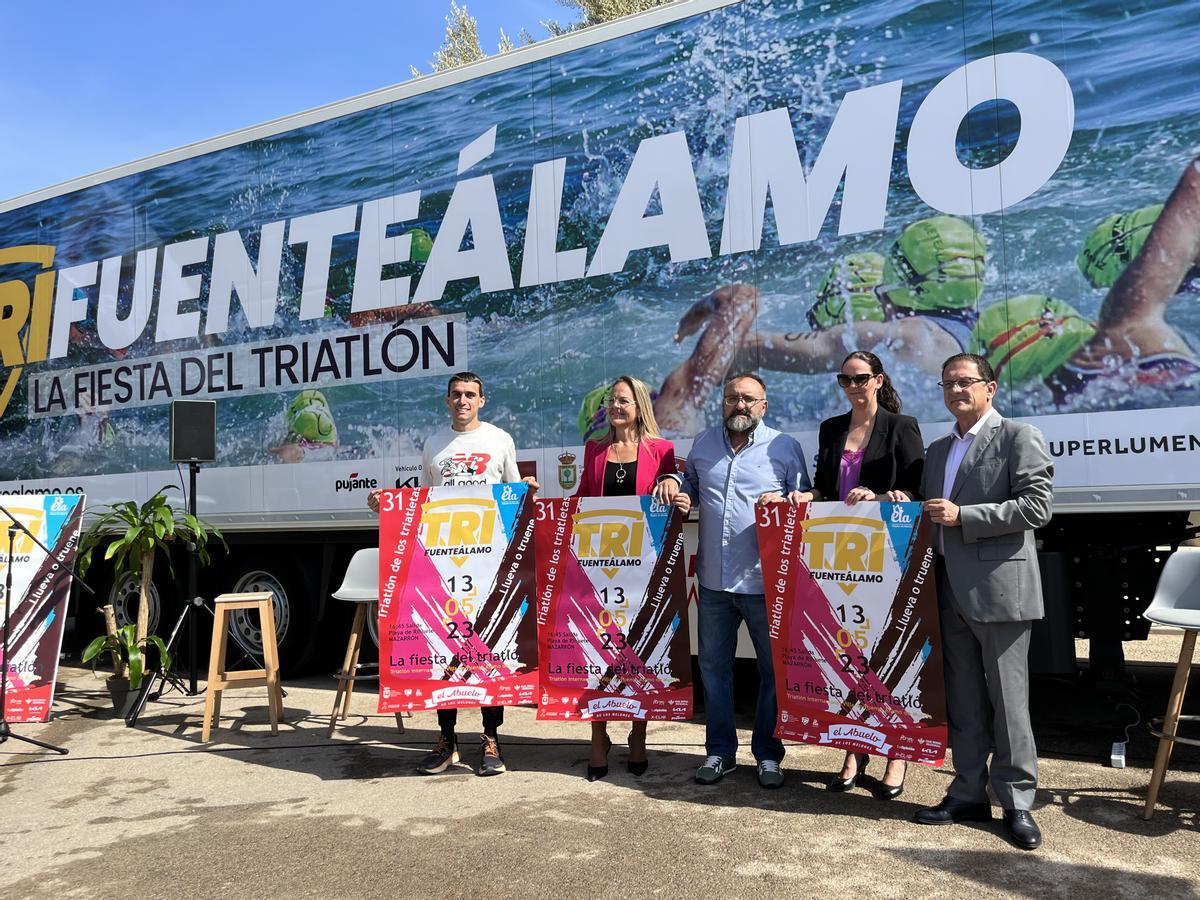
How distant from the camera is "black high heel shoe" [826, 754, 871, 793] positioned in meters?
4.01

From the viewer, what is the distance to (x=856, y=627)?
392 centimetres

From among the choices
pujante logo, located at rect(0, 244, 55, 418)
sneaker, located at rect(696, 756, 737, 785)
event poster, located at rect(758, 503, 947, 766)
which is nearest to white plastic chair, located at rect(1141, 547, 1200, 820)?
event poster, located at rect(758, 503, 947, 766)

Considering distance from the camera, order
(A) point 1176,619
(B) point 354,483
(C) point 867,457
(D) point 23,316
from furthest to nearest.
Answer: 1. (D) point 23,316
2. (B) point 354,483
3. (C) point 867,457
4. (A) point 1176,619

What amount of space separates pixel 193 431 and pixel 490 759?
3.36 meters

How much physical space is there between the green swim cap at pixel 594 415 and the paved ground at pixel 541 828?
5.22 ft

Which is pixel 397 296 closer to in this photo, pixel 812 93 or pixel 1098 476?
pixel 812 93

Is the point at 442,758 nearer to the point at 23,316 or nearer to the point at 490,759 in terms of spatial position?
the point at 490,759

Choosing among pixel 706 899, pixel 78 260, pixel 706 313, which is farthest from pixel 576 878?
pixel 78 260

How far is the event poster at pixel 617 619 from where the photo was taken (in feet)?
14.3

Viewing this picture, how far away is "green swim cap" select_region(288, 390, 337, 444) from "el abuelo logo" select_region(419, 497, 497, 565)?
6.62 feet

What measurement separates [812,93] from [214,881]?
4211mm

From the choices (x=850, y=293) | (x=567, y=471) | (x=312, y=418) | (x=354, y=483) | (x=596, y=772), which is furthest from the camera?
(x=312, y=418)

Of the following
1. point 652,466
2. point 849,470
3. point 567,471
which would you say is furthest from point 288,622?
point 849,470

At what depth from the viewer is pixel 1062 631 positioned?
4.40 metres
